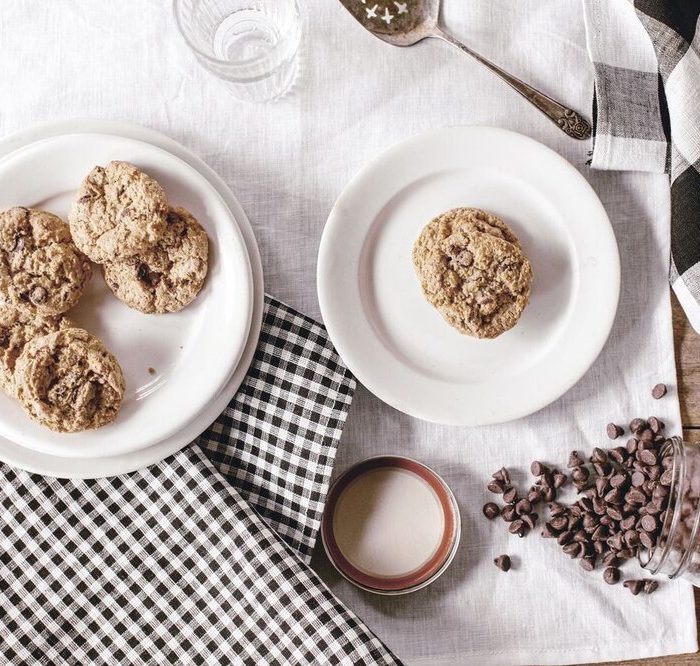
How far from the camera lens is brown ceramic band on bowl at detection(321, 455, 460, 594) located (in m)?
1.57

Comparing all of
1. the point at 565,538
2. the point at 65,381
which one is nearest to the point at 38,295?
the point at 65,381

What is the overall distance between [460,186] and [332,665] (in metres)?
1.03

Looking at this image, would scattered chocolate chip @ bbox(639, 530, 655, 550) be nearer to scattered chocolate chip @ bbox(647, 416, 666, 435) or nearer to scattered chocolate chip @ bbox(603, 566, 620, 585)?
scattered chocolate chip @ bbox(603, 566, 620, 585)

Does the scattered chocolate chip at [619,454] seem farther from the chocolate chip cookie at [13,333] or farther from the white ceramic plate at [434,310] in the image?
the chocolate chip cookie at [13,333]

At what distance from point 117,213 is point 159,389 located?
361 mm

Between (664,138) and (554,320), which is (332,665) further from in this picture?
(664,138)

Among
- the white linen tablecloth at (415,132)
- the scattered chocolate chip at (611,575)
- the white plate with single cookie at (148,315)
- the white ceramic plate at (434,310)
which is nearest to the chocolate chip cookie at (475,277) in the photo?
the white ceramic plate at (434,310)

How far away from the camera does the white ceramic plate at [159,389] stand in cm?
148

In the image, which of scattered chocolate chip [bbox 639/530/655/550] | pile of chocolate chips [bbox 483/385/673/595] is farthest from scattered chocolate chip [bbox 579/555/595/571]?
scattered chocolate chip [bbox 639/530/655/550]

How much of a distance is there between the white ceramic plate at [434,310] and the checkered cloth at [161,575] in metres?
0.22

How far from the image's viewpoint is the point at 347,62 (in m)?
1.63

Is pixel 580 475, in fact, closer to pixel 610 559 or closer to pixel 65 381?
pixel 610 559

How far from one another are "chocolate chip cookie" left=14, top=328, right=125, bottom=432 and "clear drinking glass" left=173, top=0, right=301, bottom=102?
629 millimetres

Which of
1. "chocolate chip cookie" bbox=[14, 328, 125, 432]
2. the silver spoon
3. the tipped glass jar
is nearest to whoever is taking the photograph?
"chocolate chip cookie" bbox=[14, 328, 125, 432]
